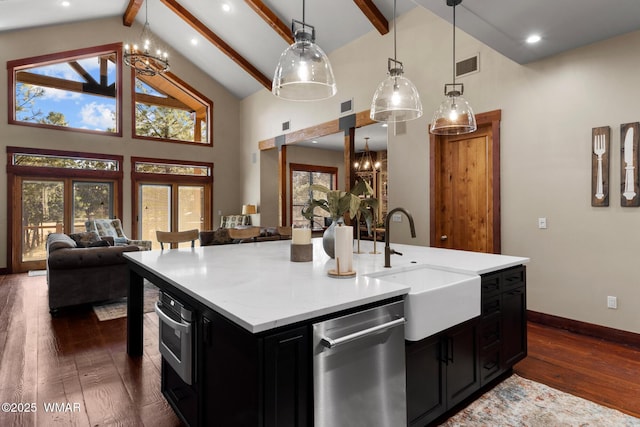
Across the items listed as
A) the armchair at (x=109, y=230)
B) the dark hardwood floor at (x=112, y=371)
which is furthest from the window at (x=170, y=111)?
the dark hardwood floor at (x=112, y=371)

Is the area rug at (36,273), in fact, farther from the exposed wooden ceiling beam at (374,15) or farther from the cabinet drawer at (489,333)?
the cabinet drawer at (489,333)

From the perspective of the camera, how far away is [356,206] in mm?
2314

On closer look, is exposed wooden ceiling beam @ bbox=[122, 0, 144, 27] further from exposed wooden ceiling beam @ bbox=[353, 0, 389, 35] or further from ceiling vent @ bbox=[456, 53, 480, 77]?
ceiling vent @ bbox=[456, 53, 480, 77]

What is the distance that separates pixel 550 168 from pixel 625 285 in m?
1.29

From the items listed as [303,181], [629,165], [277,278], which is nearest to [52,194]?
[303,181]

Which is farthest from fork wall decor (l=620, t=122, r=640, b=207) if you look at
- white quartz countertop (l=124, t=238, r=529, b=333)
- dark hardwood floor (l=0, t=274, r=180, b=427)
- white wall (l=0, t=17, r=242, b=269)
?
white wall (l=0, t=17, r=242, b=269)

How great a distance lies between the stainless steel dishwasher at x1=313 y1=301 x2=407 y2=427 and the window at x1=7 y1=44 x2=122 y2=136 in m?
8.31

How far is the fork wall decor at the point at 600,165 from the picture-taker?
327 cm

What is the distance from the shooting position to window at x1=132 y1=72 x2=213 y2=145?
8.37 meters

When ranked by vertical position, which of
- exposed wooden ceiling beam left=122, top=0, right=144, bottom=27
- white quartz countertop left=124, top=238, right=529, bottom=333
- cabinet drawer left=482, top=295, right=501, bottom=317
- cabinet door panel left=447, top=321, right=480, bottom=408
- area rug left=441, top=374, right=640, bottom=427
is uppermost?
exposed wooden ceiling beam left=122, top=0, right=144, bottom=27

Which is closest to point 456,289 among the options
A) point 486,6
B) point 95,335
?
point 486,6

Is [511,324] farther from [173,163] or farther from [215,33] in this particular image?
[173,163]

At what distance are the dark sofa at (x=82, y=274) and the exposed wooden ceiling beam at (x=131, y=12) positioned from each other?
5.32 metres

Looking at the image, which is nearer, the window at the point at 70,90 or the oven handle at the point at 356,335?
the oven handle at the point at 356,335
